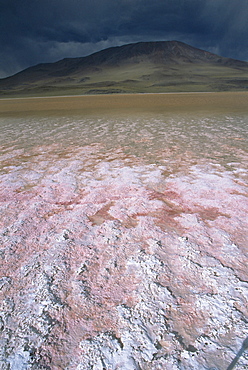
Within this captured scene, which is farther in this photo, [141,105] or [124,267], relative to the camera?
[141,105]

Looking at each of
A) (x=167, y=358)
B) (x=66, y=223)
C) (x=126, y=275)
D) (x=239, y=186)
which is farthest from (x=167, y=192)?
(x=167, y=358)

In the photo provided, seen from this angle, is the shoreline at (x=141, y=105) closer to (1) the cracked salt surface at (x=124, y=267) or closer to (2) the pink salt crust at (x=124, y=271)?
(1) the cracked salt surface at (x=124, y=267)

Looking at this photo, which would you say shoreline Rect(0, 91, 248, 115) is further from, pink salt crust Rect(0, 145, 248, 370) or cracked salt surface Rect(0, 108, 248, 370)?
pink salt crust Rect(0, 145, 248, 370)

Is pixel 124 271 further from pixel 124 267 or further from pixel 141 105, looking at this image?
pixel 141 105

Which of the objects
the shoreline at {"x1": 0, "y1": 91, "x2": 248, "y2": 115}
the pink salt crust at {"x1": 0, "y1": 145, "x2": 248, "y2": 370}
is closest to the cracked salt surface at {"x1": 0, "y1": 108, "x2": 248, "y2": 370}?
the pink salt crust at {"x1": 0, "y1": 145, "x2": 248, "y2": 370}

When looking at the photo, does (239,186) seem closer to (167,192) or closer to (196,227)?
(167,192)

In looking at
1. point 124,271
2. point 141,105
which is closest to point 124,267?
point 124,271

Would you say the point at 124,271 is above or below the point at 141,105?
above

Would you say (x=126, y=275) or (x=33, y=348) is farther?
(x=126, y=275)

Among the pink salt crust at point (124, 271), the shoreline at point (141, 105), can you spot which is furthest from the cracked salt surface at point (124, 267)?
the shoreline at point (141, 105)
